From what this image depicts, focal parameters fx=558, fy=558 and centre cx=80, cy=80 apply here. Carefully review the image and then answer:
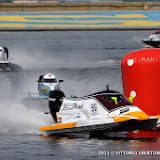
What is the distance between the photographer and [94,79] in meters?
39.9

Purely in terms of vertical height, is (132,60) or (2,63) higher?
(132,60)

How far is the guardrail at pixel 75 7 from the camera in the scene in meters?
88.2

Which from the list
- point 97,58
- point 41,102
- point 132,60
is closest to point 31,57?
point 97,58

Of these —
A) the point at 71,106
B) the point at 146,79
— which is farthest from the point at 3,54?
the point at 71,106

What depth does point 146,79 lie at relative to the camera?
21984 millimetres

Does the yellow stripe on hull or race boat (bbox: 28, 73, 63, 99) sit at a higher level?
the yellow stripe on hull

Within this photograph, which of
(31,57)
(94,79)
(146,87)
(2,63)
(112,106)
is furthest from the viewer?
(31,57)

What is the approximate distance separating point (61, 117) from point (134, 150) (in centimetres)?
381

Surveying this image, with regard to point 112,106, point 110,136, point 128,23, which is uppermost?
point 112,106

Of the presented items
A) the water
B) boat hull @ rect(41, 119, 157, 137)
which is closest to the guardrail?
the water

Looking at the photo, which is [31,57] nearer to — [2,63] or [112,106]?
[2,63]

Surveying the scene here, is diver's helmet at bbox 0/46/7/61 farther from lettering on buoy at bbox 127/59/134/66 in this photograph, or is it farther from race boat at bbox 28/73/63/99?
lettering on buoy at bbox 127/59/134/66

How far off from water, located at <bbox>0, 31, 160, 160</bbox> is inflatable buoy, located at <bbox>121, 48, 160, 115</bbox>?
4.73ft

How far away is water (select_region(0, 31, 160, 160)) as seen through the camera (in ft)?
58.6
